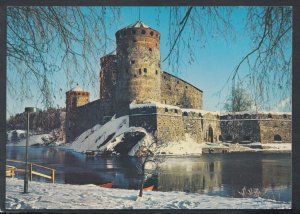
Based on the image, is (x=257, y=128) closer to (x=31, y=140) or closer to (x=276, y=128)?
(x=276, y=128)

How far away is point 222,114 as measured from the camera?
594 cm

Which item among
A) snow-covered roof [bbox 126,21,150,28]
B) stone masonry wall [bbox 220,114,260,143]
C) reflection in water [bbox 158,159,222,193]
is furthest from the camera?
stone masonry wall [bbox 220,114,260,143]

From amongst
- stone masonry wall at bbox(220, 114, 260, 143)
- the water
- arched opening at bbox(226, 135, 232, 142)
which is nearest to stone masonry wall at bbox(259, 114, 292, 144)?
stone masonry wall at bbox(220, 114, 260, 143)

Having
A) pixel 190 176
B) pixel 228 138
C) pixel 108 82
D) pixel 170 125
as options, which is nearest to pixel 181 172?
pixel 190 176

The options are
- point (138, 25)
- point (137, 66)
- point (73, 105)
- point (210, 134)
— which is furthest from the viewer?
point (210, 134)

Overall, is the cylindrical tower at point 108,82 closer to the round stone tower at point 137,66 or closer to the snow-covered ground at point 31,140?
the round stone tower at point 137,66

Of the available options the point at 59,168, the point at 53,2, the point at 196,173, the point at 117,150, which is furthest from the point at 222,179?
the point at 53,2

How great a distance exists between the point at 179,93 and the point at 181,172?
3.69 ft

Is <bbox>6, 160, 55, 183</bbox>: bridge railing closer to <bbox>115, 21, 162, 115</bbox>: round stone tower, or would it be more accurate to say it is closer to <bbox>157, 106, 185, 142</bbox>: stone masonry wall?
<bbox>115, 21, 162, 115</bbox>: round stone tower

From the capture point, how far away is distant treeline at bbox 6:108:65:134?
17.2 ft

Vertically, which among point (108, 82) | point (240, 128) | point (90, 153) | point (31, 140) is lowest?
point (90, 153)

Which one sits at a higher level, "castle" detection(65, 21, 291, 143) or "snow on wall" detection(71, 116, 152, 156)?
"castle" detection(65, 21, 291, 143)

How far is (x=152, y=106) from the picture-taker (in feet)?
21.1

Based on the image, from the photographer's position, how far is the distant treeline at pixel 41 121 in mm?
5234
